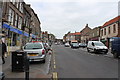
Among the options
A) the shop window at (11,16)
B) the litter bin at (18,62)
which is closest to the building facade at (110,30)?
the shop window at (11,16)

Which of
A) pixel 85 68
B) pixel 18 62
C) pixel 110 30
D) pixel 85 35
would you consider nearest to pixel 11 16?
pixel 18 62

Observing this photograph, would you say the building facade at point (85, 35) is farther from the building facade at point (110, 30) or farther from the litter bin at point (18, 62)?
the litter bin at point (18, 62)

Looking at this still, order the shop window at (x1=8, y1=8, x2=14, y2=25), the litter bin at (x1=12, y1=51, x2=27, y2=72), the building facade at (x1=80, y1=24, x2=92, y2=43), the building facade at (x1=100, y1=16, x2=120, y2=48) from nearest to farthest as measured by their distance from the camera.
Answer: the litter bin at (x1=12, y1=51, x2=27, y2=72) → the shop window at (x1=8, y1=8, x2=14, y2=25) → the building facade at (x1=100, y1=16, x2=120, y2=48) → the building facade at (x1=80, y1=24, x2=92, y2=43)

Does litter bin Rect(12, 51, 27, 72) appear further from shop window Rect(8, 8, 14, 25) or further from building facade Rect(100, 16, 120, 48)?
building facade Rect(100, 16, 120, 48)

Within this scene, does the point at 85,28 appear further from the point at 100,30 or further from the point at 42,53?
the point at 42,53

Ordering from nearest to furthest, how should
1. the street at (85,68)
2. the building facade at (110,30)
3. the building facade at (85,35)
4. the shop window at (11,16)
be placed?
the street at (85,68), the shop window at (11,16), the building facade at (110,30), the building facade at (85,35)

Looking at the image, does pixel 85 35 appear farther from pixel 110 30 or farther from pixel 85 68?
pixel 85 68

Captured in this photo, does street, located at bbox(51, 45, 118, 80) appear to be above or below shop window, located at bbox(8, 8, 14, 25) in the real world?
below

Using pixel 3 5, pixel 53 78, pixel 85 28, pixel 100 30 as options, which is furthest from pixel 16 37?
pixel 85 28

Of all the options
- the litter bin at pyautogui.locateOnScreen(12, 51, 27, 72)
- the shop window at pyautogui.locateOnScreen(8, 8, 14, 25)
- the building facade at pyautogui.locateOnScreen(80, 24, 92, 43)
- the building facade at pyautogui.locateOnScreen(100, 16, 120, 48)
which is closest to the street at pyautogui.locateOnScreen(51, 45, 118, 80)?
the litter bin at pyautogui.locateOnScreen(12, 51, 27, 72)

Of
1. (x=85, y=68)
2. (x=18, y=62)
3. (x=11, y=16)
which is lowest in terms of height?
(x=85, y=68)

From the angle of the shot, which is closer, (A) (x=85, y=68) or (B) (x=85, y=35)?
(A) (x=85, y=68)

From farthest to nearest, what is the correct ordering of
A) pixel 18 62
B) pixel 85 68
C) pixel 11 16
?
1. pixel 11 16
2. pixel 85 68
3. pixel 18 62

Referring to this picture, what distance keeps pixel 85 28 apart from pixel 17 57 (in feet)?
252
